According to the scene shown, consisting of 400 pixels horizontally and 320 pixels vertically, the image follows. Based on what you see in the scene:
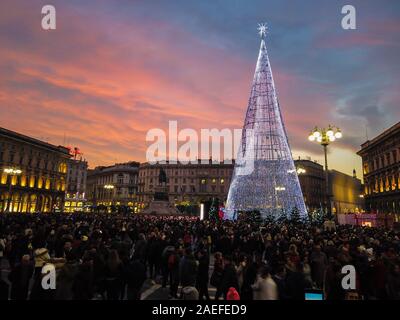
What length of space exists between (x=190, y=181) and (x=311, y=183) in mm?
46587

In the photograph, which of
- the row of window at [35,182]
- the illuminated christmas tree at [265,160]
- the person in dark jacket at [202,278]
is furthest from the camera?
the row of window at [35,182]

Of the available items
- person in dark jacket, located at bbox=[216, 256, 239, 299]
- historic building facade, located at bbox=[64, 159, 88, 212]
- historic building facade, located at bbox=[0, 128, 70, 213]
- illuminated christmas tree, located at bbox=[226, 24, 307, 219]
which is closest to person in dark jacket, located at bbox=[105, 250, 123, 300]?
person in dark jacket, located at bbox=[216, 256, 239, 299]

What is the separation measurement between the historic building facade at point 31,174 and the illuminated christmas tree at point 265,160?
4809cm

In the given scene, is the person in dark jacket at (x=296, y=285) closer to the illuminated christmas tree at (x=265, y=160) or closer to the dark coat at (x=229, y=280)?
the dark coat at (x=229, y=280)

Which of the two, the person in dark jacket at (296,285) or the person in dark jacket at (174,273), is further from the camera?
the person in dark jacket at (174,273)

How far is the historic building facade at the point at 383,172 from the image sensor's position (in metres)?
54.5

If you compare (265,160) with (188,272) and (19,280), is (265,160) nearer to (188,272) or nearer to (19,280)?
(188,272)

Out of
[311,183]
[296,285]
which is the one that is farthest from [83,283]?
[311,183]

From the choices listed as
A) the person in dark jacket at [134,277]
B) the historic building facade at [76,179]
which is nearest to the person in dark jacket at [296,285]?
the person in dark jacket at [134,277]

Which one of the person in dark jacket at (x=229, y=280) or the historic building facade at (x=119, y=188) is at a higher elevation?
the historic building facade at (x=119, y=188)

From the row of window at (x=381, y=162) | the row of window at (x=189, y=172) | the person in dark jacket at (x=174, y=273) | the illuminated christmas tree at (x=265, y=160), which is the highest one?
the row of window at (x=189, y=172)

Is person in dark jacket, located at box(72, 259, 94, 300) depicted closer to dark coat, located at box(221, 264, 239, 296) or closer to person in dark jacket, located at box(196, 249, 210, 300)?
person in dark jacket, located at box(196, 249, 210, 300)
